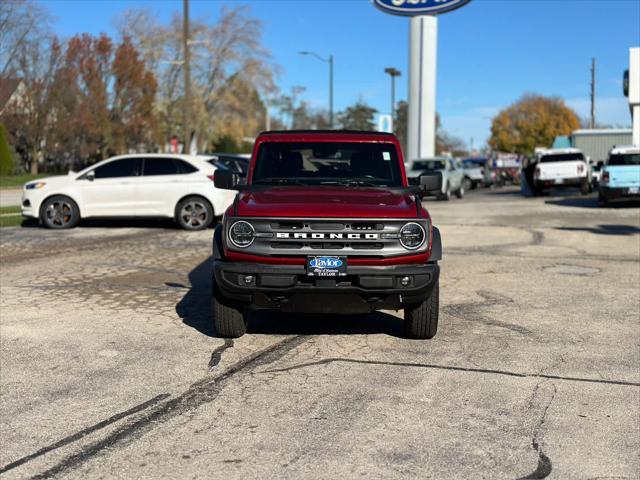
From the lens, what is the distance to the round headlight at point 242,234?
6160 mm

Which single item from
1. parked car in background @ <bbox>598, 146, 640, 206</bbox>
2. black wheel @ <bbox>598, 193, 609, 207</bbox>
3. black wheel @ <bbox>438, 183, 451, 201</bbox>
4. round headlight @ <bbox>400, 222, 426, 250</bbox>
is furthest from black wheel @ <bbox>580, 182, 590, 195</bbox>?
round headlight @ <bbox>400, 222, 426, 250</bbox>

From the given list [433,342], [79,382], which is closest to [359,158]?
[433,342]

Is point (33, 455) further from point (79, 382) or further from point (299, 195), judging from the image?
point (299, 195)

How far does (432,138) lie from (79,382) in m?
46.6

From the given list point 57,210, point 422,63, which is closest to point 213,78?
point 422,63

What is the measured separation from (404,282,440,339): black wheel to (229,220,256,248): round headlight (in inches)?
56.1

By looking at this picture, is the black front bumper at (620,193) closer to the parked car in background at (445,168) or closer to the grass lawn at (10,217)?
the parked car in background at (445,168)

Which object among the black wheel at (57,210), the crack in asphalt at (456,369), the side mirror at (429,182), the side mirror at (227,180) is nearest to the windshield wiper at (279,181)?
the side mirror at (227,180)

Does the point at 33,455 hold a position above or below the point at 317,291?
below

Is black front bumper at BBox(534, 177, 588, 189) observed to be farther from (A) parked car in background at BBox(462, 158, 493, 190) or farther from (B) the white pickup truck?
→ (A) parked car in background at BBox(462, 158, 493, 190)

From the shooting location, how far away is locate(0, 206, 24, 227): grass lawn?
710 inches

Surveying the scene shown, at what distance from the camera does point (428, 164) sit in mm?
32594

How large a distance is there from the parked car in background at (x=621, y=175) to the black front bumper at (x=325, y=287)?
1813 cm

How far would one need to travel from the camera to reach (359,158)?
7.53 metres
